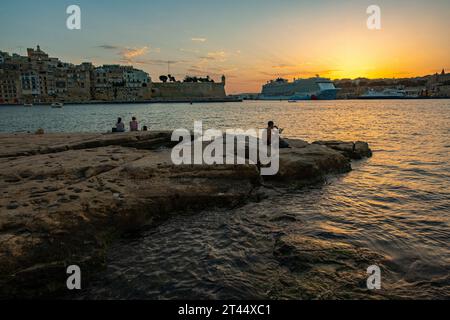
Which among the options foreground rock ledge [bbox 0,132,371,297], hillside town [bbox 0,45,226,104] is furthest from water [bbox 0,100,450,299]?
hillside town [bbox 0,45,226,104]

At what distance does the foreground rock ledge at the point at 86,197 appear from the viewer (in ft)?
18.9

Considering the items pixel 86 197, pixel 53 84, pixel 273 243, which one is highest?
pixel 53 84

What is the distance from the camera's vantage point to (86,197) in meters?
7.79

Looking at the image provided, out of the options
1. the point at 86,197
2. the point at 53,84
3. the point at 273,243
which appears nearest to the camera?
the point at 273,243

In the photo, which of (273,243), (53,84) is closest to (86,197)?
(273,243)

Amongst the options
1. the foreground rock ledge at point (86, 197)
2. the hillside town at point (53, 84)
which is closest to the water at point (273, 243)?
the foreground rock ledge at point (86, 197)

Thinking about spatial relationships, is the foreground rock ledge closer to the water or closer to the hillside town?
the water

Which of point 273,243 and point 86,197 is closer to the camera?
point 273,243

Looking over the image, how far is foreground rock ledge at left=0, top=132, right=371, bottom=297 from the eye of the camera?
5.75m

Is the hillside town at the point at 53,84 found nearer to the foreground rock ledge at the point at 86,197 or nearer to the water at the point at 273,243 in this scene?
the foreground rock ledge at the point at 86,197

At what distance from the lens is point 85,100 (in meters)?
189

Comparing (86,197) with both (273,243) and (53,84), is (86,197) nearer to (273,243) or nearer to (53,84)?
(273,243)
